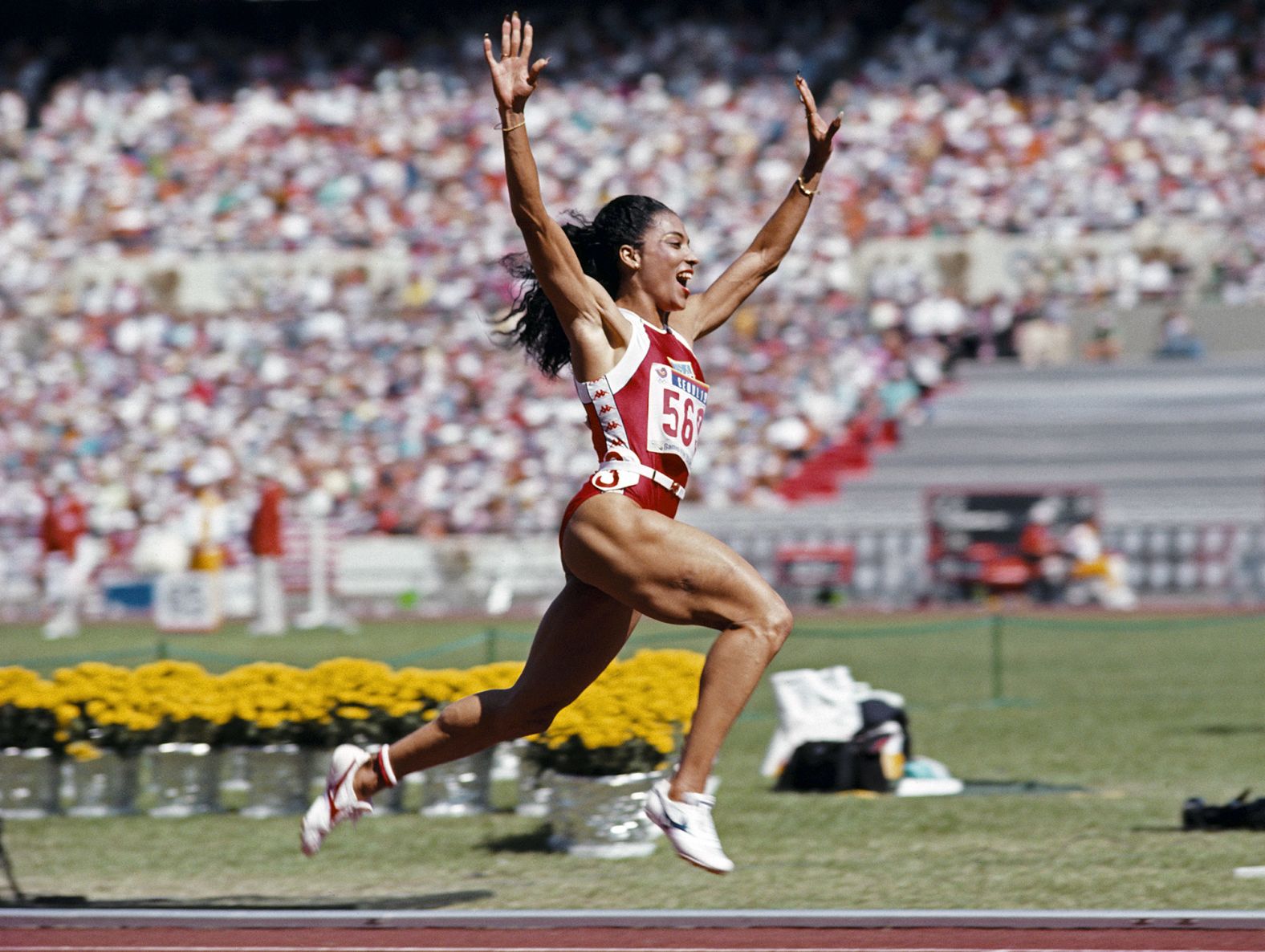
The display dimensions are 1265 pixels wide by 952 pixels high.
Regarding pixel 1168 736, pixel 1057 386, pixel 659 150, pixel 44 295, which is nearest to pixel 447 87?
pixel 659 150

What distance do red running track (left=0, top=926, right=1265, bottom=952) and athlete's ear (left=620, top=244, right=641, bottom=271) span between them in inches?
84.9

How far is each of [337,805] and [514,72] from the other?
2.49 metres

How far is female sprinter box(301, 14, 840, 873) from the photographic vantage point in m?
5.28

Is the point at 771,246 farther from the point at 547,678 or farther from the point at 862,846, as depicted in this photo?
the point at 862,846

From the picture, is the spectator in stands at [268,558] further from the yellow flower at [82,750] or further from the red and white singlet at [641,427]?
the red and white singlet at [641,427]

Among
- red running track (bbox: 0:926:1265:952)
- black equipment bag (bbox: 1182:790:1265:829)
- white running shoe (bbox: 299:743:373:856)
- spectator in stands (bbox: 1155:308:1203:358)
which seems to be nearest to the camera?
red running track (bbox: 0:926:1265:952)

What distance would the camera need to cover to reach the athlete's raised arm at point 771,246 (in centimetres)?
627

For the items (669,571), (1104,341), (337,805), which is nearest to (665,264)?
(669,571)

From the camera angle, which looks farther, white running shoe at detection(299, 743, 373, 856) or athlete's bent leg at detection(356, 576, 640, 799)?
white running shoe at detection(299, 743, 373, 856)

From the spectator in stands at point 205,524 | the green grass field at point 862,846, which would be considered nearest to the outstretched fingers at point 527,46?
the green grass field at point 862,846

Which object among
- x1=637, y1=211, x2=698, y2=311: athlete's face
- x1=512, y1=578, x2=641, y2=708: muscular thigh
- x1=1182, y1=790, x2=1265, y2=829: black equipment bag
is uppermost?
x1=637, y1=211, x2=698, y2=311: athlete's face

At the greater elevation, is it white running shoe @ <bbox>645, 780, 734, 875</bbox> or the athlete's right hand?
the athlete's right hand

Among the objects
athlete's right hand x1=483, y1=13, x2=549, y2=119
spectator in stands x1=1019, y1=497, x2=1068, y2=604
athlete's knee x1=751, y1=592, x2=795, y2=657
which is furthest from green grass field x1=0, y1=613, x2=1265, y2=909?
spectator in stands x1=1019, y1=497, x2=1068, y2=604

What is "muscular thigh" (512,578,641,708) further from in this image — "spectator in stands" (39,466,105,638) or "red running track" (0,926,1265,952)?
"spectator in stands" (39,466,105,638)
